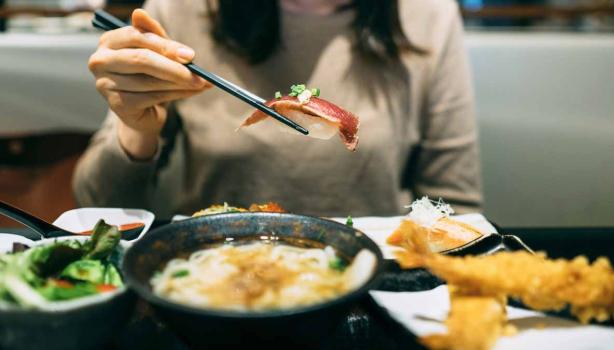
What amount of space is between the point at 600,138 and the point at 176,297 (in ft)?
8.49

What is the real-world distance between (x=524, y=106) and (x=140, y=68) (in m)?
2.08

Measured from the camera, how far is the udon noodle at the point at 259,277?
88 centimetres

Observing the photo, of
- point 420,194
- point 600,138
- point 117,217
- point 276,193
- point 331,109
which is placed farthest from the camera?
point 600,138

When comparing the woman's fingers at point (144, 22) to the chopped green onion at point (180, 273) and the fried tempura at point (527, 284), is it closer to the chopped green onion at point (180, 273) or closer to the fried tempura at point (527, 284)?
the chopped green onion at point (180, 273)

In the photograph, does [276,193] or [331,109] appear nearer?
[331,109]

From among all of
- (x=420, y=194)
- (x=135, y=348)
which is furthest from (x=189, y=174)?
(x=135, y=348)

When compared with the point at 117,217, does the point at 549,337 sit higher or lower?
higher

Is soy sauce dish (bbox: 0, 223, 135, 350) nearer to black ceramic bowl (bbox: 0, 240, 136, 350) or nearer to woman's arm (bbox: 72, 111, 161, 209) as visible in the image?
black ceramic bowl (bbox: 0, 240, 136, 350)

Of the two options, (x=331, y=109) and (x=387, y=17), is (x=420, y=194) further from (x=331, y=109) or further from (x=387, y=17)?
(x=331, y=109)

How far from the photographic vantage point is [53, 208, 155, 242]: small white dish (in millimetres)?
1447

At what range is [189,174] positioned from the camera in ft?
7.46

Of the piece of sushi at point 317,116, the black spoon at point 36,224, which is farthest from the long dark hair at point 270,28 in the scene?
the black spoon at point 36,224

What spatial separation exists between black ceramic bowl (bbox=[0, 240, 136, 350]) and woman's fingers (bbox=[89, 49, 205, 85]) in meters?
0.72

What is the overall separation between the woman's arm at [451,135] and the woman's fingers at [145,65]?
1.19m
